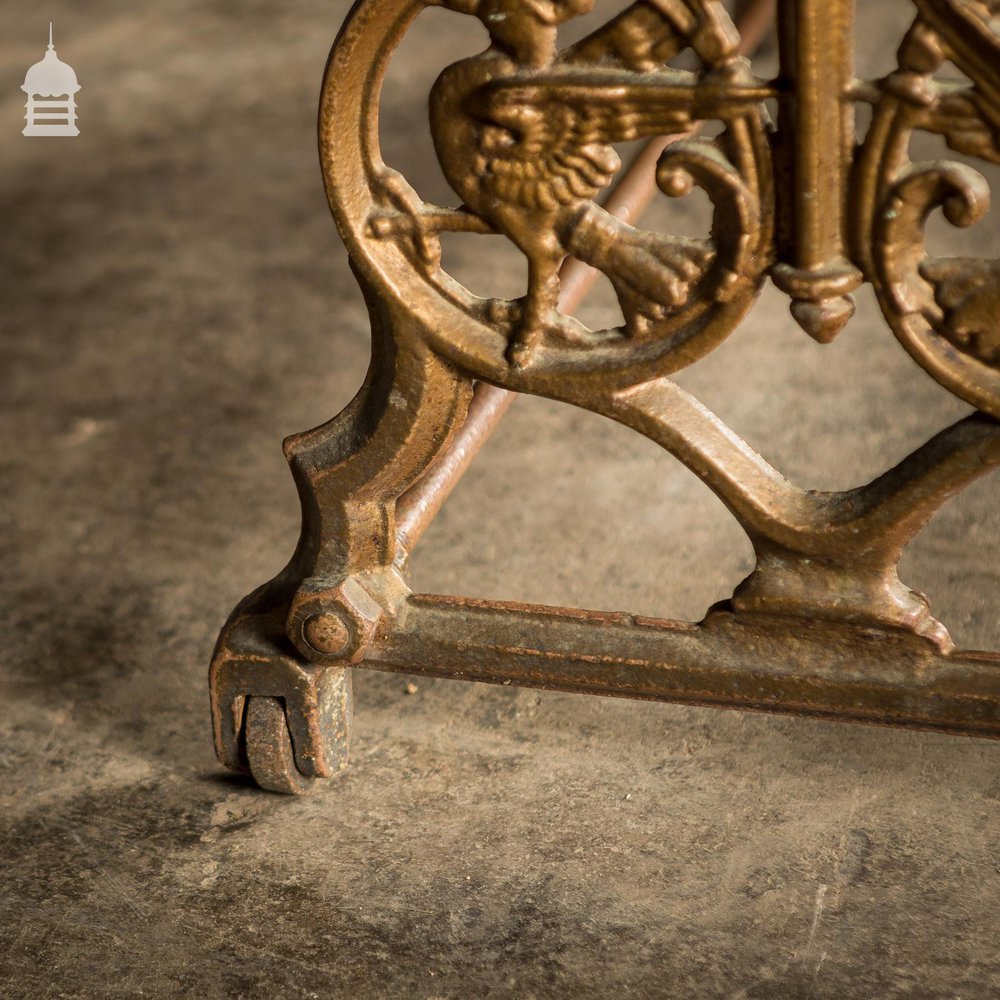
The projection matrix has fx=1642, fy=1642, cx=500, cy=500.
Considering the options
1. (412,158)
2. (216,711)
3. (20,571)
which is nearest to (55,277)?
(412,158)

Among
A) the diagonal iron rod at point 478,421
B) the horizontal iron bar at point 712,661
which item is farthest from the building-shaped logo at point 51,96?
the horizontal iron bar at point 712,661

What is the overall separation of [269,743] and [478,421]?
0.46m

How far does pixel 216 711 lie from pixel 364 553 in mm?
235

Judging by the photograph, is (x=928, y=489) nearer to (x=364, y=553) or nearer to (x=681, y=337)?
(x=681, y=337)

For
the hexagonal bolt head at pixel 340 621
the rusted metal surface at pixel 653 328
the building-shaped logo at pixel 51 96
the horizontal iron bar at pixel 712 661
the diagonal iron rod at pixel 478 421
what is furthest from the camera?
the building-shaped logo at pixel 51 96

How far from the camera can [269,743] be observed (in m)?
1.69

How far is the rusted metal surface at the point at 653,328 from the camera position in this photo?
1300 mm

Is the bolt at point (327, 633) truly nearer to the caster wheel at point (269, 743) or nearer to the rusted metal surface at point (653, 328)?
the rusted metal surface at point (653, 328)

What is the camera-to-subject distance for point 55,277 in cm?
317

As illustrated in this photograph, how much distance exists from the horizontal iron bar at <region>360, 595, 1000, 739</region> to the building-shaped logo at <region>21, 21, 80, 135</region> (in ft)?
8.85

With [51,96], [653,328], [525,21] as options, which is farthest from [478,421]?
[51,96]

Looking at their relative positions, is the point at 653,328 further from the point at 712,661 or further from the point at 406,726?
the point at 406,726

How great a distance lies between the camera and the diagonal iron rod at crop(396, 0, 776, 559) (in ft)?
5.75

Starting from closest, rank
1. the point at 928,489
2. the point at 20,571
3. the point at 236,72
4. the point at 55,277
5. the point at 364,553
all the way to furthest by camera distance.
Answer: the point at 928,489, the point at 364,553, the point at 20,571, the point at 55,277, the point at 236,72
